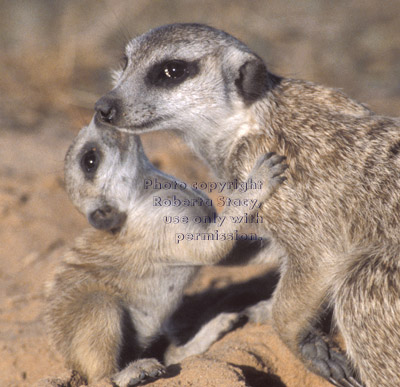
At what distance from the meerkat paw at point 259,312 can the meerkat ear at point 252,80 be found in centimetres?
117

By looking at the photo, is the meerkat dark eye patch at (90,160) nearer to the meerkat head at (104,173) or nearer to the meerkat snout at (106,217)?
the meerkat head at (104,173)

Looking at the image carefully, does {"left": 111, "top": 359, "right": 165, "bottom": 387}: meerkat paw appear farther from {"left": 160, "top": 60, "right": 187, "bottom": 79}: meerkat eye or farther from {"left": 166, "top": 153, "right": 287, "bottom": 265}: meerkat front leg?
{"left": 160, "top": 60, "right": 187, "bottom": 79}: meerkat eye

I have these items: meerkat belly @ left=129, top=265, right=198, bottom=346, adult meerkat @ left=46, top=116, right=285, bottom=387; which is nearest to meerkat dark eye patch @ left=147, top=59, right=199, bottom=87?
adult meerkat @ left=46, top=116, right=285, bottom=387

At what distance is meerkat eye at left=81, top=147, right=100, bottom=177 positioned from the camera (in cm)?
306

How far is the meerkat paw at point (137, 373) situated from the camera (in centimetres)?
256

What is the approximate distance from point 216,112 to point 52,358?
65.7 inches

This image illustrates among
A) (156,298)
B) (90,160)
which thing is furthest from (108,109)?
(156,298)

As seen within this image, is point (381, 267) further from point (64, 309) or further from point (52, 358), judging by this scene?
point (52, 358)

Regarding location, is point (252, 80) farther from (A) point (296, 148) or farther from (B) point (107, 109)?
(B) point (107, 109)

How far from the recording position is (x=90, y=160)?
308cm

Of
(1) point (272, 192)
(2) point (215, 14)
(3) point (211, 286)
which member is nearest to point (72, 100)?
(2) point (215, 14)

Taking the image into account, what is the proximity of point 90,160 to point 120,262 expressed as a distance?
578 millimetres

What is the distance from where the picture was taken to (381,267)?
2.43m

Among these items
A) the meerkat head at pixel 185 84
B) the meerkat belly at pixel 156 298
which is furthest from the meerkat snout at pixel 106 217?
the meerkat head at pixel 185 84
